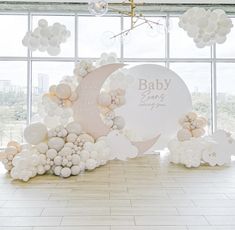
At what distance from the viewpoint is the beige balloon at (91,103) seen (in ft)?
16.4

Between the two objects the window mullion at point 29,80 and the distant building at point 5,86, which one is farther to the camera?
the distant building at point 5,86

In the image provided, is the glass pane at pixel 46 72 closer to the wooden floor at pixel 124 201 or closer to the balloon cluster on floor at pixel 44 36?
the balloon cluster on floor at pixel 44 36

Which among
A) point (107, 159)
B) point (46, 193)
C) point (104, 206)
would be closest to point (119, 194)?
point (104, 206)

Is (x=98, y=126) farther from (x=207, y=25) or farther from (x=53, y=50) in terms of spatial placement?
(x=207, y=25)

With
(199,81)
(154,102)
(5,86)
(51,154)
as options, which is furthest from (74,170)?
(199,81)

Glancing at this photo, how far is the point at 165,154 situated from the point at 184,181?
6.71 ft

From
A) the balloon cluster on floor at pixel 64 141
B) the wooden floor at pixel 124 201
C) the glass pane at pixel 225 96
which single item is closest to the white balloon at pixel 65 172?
the balloon cluster on floor at pixel 64 141

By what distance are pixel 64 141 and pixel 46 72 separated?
11.6ft

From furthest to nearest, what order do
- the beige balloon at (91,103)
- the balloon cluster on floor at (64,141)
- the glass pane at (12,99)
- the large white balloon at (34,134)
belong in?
the glass pane at (12,99) < the beige balloon at (91,103) < the large white balloon at (34,134) < the balloon cluster on floor at (64,141)

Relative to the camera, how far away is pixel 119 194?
3.38 meters

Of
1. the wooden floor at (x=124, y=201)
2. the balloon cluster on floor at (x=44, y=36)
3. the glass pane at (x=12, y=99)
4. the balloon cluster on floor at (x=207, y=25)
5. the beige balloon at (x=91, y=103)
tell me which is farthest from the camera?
the glass pane at (x=12, y=99)

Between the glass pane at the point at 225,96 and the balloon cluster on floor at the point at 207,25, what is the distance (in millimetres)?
3038

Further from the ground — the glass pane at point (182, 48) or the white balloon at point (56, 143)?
the glass pane at point (182, 48)

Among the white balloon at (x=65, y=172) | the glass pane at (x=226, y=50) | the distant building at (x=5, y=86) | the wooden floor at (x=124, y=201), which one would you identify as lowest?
the wooden floor at (x=124, y=201)
